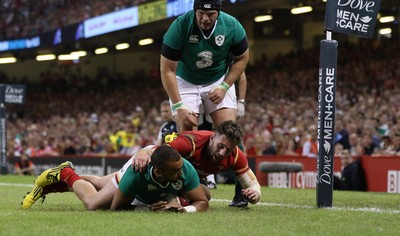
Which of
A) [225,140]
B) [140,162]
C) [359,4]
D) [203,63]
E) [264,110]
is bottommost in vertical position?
[264,110]

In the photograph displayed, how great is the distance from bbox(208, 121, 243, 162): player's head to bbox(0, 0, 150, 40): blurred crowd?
2368cm

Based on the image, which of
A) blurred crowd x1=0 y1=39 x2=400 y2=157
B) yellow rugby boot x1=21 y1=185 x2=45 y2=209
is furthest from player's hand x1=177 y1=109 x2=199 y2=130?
blurred crowd x1=0 y1=39 x2=400 y2=157

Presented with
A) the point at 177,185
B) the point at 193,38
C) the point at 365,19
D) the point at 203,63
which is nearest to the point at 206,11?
the point at 193,38

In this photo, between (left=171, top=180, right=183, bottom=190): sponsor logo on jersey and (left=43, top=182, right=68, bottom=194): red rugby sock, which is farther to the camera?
(left=43, top=182, right=68, bottom=194): red rugby sock

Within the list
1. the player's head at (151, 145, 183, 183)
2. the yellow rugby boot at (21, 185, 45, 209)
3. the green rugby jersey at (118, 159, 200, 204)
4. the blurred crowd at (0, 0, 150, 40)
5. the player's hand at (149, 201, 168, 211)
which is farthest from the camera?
the blurred crowd at (0, 0, 150, 40)

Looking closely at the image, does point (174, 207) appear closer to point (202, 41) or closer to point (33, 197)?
point (33, 197)

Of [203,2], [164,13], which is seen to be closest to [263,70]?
[164,13]

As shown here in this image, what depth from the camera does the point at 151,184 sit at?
26.4 feet

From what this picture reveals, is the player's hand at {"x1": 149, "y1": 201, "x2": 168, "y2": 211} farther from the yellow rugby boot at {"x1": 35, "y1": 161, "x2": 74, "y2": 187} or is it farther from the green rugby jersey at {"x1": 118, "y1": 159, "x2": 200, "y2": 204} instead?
the yellow rugby boot at {"x1": 35, "y1": 161, "x2": 74, "y2": 187}

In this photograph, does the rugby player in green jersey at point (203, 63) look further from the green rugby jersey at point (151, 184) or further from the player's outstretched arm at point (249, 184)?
the green rugby jersey at point (151, 184)

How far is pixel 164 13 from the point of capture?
26.7 meters

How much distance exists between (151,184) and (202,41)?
6.37 feet

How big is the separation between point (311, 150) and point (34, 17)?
72.2 feet

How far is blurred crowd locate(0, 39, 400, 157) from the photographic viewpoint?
779 inches
